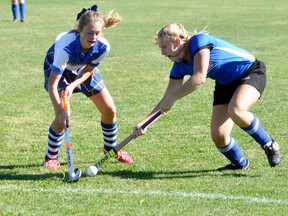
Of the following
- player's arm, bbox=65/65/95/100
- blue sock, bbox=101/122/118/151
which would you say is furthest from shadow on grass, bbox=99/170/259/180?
player's arm, bbox=65/65/95/100

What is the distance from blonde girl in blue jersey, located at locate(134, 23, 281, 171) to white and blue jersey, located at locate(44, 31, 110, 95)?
70cm

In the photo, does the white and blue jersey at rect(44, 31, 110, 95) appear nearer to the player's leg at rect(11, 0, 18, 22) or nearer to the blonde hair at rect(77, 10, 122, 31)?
the blonde hair at rect(77, 10, 122, 31)

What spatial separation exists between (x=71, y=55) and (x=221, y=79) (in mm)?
1339

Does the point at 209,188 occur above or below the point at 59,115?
below

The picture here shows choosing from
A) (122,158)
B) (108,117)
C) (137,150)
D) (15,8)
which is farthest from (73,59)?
(15,8)

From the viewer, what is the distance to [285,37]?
18469mm

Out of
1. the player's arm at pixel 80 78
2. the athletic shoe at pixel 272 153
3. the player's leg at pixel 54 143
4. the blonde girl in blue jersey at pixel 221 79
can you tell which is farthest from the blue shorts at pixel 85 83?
the athletic shoe at pixel 272 153

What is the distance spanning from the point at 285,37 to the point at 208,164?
12.3 meters

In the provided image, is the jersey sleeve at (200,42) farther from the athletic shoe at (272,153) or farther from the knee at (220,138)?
the athletic shoe at (272,153)

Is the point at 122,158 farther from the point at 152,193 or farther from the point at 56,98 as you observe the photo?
the point at 152,193

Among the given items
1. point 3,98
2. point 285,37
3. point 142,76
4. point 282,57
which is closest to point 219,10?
point 285,37

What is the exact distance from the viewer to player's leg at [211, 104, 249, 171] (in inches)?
252

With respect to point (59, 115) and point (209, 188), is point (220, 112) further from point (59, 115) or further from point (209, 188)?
point (59, 115)

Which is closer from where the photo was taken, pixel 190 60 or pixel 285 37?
pixel 190 60
